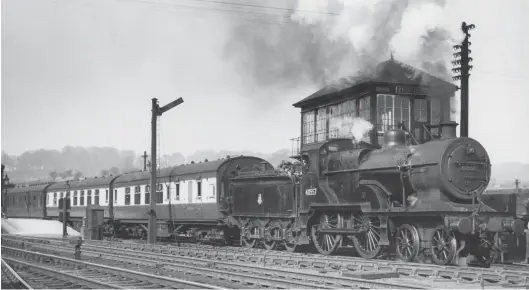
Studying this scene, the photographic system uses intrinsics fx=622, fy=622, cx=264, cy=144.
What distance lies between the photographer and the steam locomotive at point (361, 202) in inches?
550

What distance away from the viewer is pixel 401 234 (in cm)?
1530

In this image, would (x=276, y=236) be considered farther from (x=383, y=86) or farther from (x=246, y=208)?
(x=383, y=86)

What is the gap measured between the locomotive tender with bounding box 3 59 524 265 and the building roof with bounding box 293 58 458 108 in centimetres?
5

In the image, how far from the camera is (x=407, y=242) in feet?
49.1

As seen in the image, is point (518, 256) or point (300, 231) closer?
point (518, 256)

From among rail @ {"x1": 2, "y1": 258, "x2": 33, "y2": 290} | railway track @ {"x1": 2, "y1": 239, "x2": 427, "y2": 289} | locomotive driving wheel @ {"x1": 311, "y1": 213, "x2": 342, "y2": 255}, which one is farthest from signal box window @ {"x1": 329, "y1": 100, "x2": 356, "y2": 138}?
rail @ {"x1": 2, "y1": 258, "x2": 33, "y2": 290}

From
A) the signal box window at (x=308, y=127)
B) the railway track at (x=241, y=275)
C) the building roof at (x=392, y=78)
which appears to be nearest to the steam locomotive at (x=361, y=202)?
the signal box window at (x=308, y=127)

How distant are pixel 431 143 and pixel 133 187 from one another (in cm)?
1773

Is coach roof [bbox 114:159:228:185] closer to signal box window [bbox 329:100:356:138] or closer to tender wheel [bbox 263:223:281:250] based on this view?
tender wheel [bbox 263:223:281:250]

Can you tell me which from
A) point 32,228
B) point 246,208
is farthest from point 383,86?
point 32,228

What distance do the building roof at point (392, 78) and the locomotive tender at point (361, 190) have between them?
0.18 ft

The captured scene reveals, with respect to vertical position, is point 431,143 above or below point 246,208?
above

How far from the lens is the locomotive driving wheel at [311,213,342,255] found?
1714 cm

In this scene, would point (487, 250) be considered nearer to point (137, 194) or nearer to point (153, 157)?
point (153, 157)
